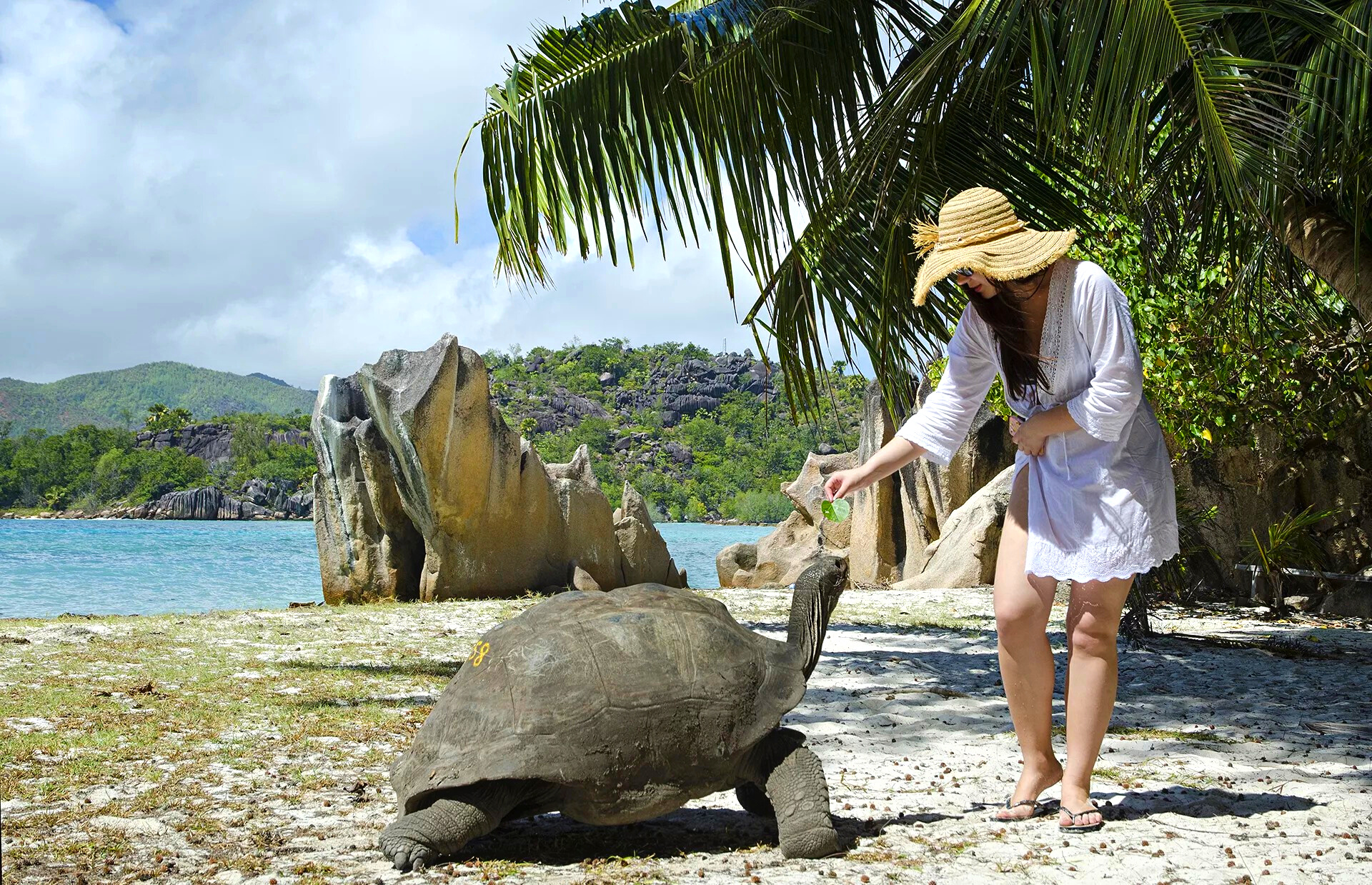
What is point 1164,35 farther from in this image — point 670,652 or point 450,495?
point 450,495

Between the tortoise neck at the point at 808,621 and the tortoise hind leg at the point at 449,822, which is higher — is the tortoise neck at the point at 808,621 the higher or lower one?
the higher one

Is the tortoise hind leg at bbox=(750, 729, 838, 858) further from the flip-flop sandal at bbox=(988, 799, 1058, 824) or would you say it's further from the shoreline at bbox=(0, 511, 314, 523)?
the shoreline at bbox=(0, 511, 314, 523)

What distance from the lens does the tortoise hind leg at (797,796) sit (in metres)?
3.16

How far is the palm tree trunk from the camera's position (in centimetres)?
523

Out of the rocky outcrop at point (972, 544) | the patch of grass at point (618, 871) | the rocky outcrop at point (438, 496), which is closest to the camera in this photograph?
the patch of grass at point (618, 871)

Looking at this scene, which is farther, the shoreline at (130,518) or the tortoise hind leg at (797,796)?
the shoreline at (130,518)

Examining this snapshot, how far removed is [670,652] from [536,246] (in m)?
4.69

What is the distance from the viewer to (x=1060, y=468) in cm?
322

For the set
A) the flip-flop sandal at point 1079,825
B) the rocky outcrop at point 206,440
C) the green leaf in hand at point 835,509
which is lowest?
the flip-flop sandal at point 1079,825

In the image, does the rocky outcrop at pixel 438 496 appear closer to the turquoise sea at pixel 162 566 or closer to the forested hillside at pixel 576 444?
the turquoise sea at pixel 162 566

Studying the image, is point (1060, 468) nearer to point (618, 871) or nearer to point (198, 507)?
point (618, 871)

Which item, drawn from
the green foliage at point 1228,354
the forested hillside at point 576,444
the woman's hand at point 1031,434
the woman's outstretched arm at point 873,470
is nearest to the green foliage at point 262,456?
the forested hillside at point 576,444

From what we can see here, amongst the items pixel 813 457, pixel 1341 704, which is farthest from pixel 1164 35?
pixel 813 457

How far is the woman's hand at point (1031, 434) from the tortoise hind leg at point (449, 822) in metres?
1.81
